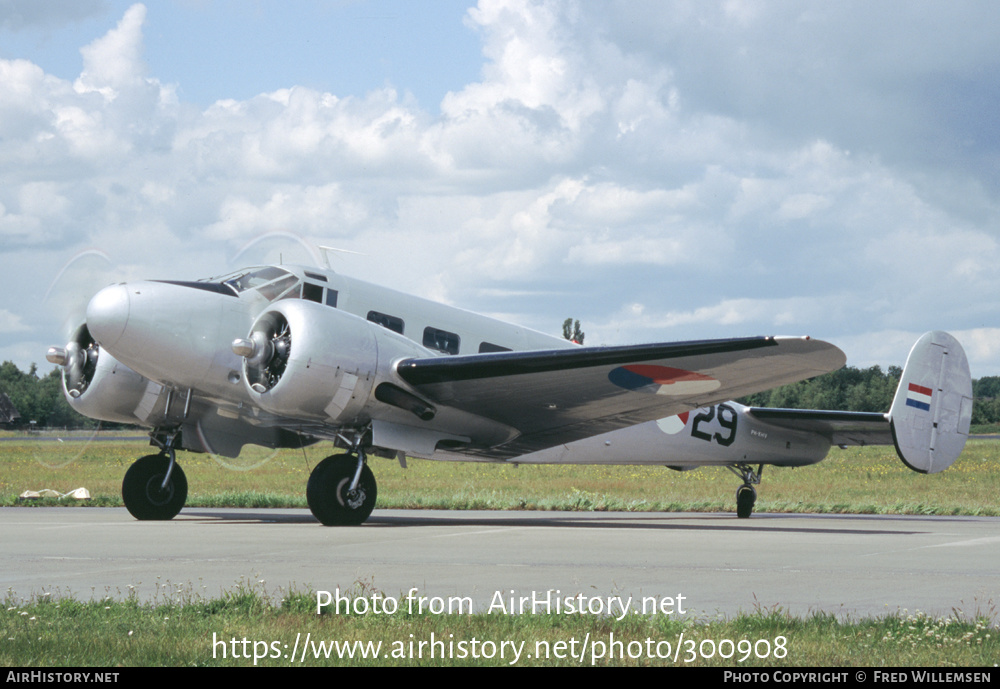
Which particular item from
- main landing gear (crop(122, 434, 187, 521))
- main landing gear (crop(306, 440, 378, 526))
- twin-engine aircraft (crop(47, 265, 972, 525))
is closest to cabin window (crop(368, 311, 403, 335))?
twin-engine aircraft (crop(47, 265, 972, 525))

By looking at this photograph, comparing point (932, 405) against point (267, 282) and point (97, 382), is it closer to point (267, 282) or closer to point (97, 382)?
point (267, 282)

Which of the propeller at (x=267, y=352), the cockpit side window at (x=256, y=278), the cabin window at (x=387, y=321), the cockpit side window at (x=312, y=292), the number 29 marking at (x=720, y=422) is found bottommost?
the number 29 marking at (x=720, y=422)

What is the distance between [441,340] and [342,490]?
2998mm

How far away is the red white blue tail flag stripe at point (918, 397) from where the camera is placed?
15.8 metres

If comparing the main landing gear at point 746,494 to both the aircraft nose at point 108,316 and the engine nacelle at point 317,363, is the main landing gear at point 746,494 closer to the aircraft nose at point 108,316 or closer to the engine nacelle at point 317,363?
the engine nacelle at point 317,363

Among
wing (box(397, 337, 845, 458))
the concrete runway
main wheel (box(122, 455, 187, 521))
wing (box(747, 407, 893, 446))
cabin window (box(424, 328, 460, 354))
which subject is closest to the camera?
the concrete runway

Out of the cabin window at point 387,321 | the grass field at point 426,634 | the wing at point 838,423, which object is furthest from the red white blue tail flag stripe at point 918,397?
the grass field at point 426,634

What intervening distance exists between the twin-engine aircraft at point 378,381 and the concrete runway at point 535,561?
130 cm

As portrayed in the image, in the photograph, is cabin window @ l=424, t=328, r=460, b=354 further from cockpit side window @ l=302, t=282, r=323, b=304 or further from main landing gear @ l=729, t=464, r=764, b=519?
main landing gear @ l=729, t=464, r=764, b=519

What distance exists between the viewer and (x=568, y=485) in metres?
28.3

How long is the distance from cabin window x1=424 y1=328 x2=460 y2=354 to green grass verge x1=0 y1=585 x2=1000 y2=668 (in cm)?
911

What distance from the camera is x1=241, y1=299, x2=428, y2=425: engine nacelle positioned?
41.0 feet
